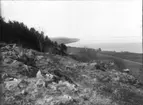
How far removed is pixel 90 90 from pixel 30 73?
7.35ft

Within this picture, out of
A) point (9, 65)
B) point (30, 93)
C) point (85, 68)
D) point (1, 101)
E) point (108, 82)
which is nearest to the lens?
point (1, 101)

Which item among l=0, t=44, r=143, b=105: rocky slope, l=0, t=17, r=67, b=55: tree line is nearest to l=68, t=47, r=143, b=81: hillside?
l=0, t=17, r=67, b=55: tree line

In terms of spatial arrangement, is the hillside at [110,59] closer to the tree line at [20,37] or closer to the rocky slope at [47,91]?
the tree line at [20,37]

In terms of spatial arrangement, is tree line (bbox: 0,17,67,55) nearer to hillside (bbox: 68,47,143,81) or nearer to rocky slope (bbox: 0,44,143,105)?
hillside (bbox: 68,47,143,81)

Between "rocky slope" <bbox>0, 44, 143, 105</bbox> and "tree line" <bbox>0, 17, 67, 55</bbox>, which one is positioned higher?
"tree line" <bbox>0, 17, 67, 55</bbox>

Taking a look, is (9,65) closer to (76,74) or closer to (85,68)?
(76,74)

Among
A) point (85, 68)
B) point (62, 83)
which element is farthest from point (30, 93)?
Answer: point (85, 68)

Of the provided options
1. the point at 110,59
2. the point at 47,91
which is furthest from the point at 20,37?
the point at 110,59

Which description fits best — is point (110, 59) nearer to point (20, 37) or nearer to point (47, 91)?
point (20, 37)

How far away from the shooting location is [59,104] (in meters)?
3.78

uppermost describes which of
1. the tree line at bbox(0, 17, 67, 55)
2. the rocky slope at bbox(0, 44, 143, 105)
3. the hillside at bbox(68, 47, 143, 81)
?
the tree line at bbox(0, 17, 67, 55)

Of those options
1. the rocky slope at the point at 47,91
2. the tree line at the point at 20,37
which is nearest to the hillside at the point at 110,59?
the tree line at the point at 20,37

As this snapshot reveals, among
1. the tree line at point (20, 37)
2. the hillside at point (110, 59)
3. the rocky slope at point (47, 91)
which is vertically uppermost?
the tree line at point (20, 37)

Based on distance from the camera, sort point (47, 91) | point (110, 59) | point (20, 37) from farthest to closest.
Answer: point (110, 59) → point (20, 37) → point (47, 91)
